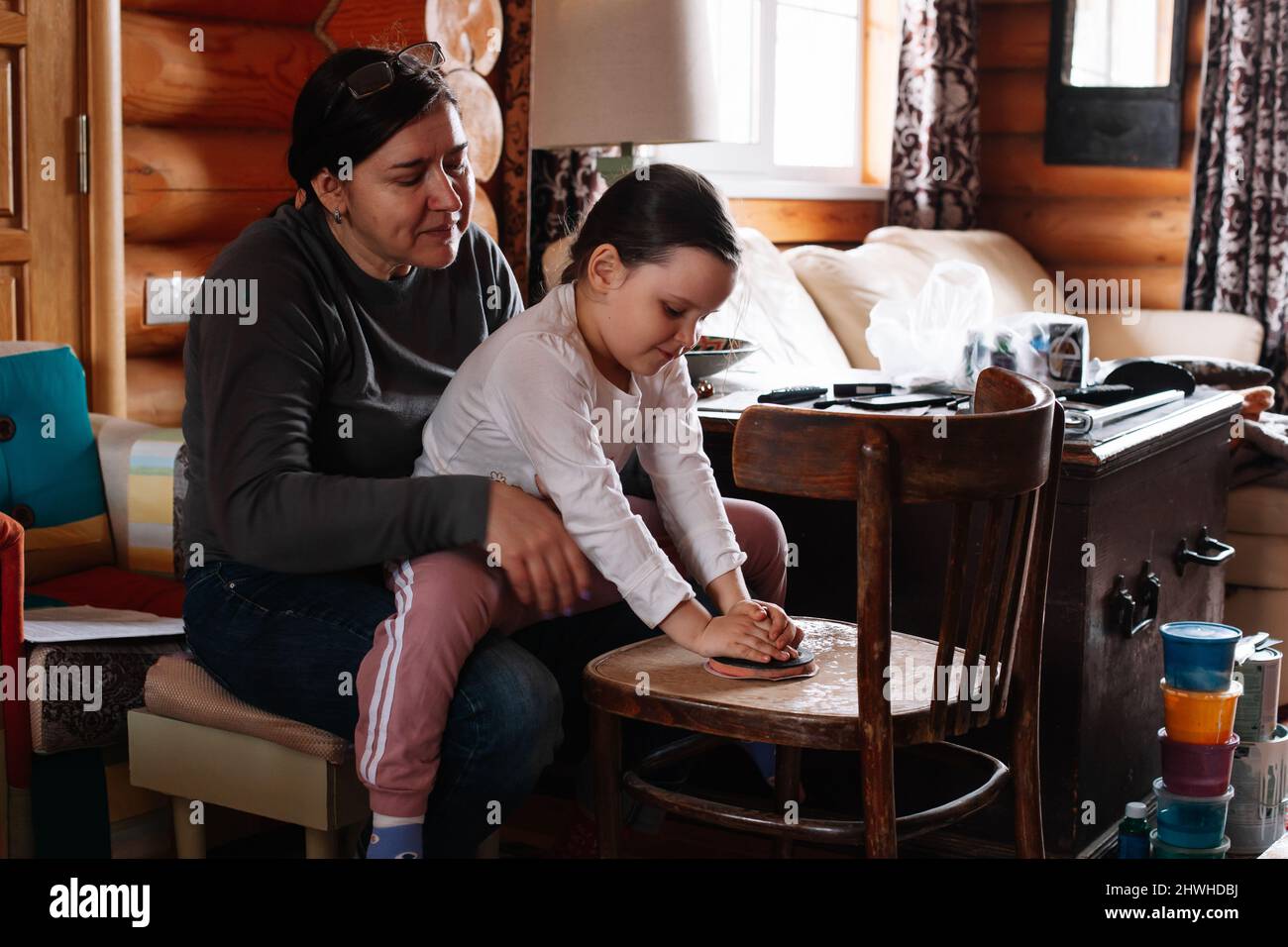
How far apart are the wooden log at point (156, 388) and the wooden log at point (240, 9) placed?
0.64 meters

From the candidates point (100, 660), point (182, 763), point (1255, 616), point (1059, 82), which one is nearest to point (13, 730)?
point (100, 660)

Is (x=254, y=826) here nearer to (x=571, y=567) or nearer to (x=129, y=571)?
(x=129, y=571)

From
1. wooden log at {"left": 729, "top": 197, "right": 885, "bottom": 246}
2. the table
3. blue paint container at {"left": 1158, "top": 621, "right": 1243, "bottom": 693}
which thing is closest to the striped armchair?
the table

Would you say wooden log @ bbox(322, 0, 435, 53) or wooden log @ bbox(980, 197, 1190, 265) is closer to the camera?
wooden log @ bbox(322, 0, 435, 53)

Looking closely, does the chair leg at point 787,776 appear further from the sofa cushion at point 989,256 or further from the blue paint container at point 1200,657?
the sofa cushion at point 989,256

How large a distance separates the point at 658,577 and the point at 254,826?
0.94 meters

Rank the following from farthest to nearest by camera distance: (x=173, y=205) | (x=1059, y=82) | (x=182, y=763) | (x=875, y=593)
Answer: (x=1059, y=82)
(x=173, y=205)
(x=182, y=763)
(x=875, y=593)

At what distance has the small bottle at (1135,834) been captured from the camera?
2.03 meters

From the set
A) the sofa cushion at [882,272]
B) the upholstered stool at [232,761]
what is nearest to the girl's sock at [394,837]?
the upholstered stool at [232,761]

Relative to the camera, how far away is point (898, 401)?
2176mm

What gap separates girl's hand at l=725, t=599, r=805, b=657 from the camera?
159cm

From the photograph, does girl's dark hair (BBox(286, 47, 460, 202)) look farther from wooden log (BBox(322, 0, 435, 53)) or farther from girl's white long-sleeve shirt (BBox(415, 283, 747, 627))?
wooden log (BBox(322, 0, 435, 53))

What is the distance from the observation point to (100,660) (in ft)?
5.98
